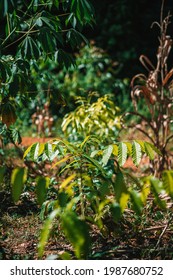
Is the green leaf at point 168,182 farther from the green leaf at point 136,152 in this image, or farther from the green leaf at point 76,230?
the green leaf at point 136,152

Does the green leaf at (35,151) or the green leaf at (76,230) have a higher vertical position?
the green leaf at (35,151)

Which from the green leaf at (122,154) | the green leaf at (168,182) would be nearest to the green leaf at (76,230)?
the green leaf at (168,182)

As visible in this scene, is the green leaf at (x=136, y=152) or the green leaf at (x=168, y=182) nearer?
the green leaf at (x=168, y=182)

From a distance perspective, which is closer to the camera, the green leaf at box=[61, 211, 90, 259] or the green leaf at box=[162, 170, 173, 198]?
the green leaf at box=[61, 211, 90, 259]

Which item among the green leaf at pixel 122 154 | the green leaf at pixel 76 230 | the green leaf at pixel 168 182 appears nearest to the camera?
the green leaf at pixel 76 230

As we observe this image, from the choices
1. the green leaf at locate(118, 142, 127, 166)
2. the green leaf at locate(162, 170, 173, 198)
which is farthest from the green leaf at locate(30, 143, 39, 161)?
the green leaf at locate(162, 170, 173, 198)

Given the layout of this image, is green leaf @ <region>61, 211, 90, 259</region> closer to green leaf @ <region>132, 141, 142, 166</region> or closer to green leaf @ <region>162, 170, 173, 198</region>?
green leaf @ <region>162, 170, 173, 198</region>

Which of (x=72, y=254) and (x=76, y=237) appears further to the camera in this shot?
(x=72, y=254)

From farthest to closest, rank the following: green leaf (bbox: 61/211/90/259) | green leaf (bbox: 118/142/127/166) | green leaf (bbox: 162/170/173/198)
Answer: green leaf (bbox: 118/142/127/166), green leaf (bbox: 162/170/173/198), green leaf (bbox: 61/211/90/259)

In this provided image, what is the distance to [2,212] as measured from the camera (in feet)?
11.5
